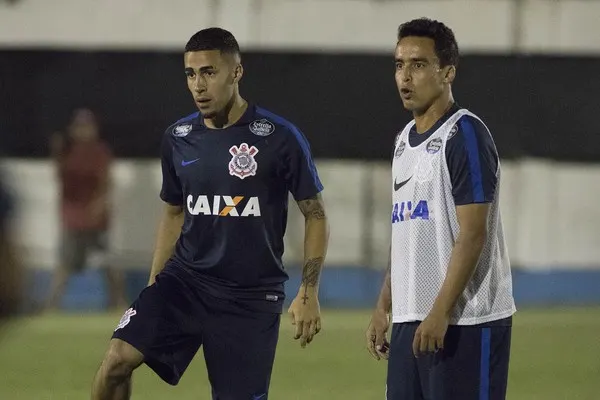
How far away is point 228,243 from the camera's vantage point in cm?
523

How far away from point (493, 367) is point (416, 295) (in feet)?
1.14

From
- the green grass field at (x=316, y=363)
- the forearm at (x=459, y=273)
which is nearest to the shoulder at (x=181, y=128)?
the green grass field at (x=316, y=363)

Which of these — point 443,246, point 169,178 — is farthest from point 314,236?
point 443,246

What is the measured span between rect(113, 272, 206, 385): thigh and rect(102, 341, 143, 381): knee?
0.03 m

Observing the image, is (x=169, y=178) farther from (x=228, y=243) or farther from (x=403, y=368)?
(x=403, y=368)

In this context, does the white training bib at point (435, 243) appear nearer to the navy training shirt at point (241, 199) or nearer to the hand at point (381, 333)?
the hand at point (381, 333)

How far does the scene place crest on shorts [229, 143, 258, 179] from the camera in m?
5.26

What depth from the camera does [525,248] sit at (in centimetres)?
1321

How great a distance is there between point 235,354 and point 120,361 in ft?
1.55

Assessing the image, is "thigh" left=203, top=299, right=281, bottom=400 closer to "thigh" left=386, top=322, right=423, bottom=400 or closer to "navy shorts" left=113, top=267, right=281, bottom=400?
"navy shorts" left=113, top=267, right=281, bottom=400

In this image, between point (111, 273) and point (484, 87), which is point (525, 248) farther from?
point (111, 273)

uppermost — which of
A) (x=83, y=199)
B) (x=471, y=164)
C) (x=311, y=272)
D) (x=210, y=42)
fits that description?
(x=210, y=42)

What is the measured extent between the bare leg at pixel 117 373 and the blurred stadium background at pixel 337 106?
7.09 metres

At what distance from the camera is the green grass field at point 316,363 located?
26.1ft
